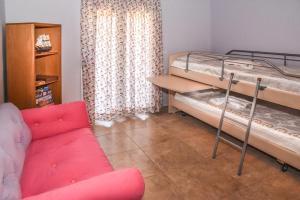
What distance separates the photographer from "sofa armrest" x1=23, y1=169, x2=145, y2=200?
1.26m

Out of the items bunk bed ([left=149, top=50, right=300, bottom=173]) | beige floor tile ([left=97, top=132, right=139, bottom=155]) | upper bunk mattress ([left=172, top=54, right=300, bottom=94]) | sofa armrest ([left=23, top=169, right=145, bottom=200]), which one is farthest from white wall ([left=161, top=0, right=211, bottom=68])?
sofa armrest ([left=23, top=169, right=145, bottom=200])

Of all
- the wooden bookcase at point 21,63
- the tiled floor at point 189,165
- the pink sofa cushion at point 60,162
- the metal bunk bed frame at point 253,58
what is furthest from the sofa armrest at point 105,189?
the metal bunk bed frame at point 253,58

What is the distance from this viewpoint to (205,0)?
473 centimetres

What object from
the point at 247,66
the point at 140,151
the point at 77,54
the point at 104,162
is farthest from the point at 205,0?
the point at 104,162

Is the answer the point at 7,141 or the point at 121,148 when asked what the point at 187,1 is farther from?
the point at 7,141

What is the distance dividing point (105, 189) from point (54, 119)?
4.70ft

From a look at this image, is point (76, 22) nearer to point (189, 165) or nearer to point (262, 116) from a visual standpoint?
point (189, 165)

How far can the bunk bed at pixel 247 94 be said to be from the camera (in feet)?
8.27

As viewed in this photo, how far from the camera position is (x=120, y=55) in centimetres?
403

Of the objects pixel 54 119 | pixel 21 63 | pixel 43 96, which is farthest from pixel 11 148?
pixel 43 96

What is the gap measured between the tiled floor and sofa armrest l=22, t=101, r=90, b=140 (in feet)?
2.12

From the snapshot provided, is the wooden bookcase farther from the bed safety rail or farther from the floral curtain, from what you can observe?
the bed safety rail

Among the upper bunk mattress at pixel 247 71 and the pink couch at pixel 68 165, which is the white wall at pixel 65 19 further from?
the upper bunk mattress at pixel 247 71

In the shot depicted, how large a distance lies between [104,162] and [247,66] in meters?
2.13
